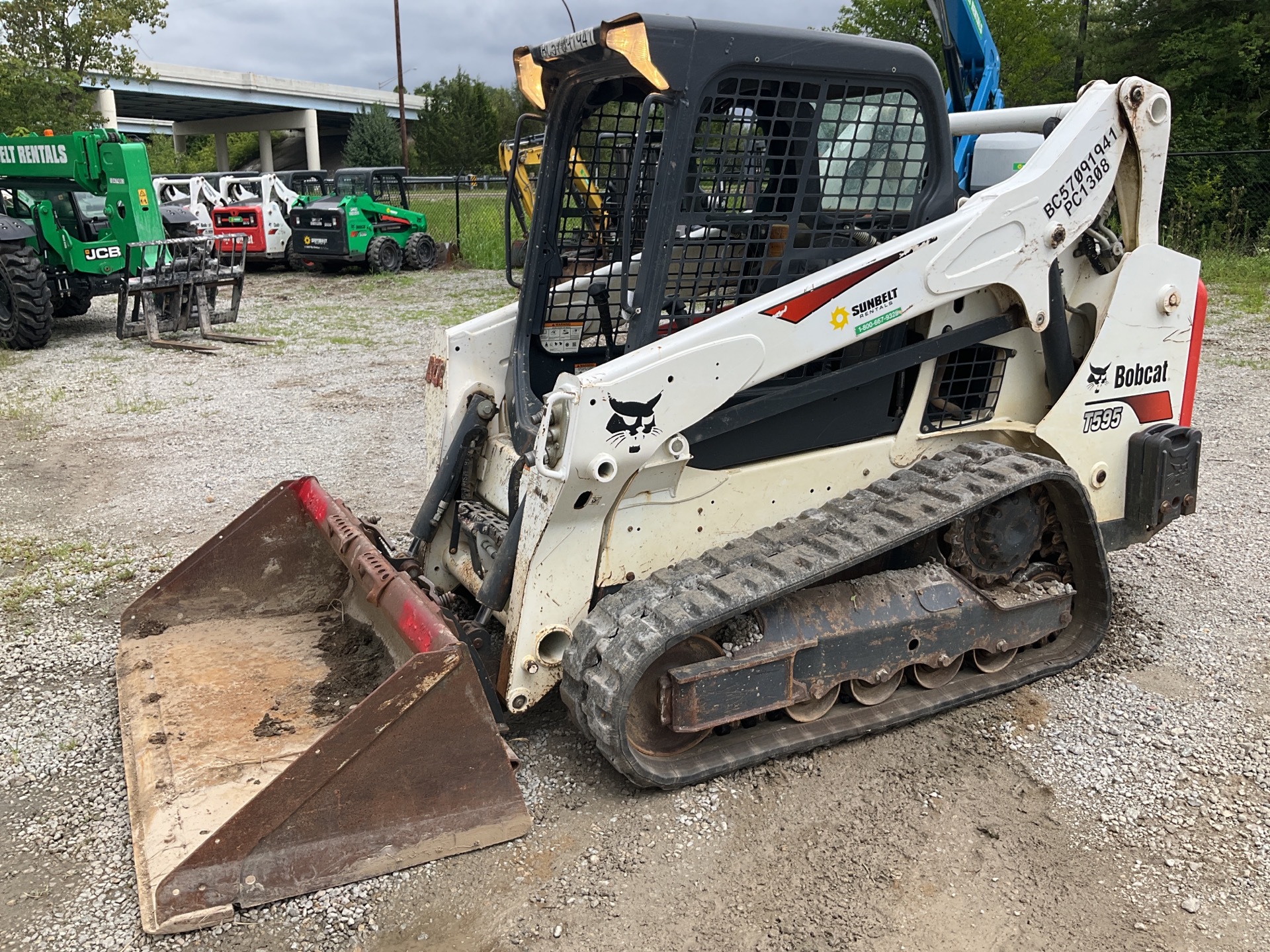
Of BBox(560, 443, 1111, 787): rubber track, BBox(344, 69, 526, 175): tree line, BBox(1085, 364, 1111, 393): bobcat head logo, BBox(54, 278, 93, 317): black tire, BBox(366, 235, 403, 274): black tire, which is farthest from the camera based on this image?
BBox(344, 69, 526, 175): tree line

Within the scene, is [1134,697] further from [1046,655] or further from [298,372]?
[298,372]

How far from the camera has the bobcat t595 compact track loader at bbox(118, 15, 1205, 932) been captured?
3.09 meters

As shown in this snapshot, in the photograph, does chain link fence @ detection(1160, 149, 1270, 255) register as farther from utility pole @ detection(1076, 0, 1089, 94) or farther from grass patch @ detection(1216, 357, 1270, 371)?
grass patch @ detection(1216, 357, 1270, 371)

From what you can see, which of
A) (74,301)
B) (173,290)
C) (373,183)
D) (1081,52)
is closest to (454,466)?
(173,290)

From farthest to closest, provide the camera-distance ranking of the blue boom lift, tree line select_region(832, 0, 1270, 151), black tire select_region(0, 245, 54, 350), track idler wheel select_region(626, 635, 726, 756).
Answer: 1. tree line select_region(832, 0, 1270, 151)
2. black tire select_region(0, 245, 54, 350)
3. the blue boom lift
4. track idler wheel select_region(626, 635, 726, 756)

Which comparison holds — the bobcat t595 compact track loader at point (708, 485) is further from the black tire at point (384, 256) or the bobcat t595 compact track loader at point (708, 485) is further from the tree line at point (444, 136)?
the tree line at point (444, 136)

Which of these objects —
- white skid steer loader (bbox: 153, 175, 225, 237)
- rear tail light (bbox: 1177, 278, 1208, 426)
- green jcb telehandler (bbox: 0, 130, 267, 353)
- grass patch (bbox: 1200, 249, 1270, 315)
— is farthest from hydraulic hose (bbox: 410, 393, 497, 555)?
white skid steer loader (bbox: 153, 175, 225, 237)

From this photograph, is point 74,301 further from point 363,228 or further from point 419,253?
point 419,253

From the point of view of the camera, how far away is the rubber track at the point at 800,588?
10.5ft

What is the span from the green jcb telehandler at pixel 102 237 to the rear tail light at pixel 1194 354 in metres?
10.2

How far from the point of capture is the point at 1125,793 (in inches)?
135

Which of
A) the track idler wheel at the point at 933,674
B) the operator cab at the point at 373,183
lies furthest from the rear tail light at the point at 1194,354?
the operator cab at the point at 373,183

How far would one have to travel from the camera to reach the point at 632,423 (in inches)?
125

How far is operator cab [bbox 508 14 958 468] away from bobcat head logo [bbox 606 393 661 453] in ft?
0.94
